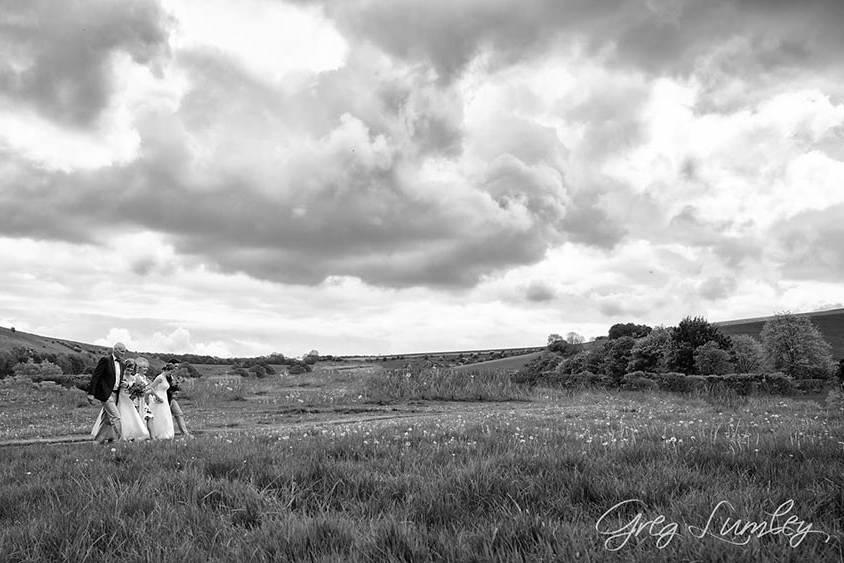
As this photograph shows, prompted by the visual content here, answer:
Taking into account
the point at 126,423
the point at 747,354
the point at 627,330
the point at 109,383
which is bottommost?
the point at 126,423

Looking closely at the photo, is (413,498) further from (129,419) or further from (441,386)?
(441,386)

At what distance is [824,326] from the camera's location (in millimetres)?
86812

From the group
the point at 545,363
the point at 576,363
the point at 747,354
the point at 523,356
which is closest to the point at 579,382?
the point at 747,354

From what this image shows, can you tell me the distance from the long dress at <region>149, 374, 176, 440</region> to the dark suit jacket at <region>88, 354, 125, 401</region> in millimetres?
1042

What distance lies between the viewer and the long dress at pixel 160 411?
52.2ft

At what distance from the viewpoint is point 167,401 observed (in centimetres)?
1631

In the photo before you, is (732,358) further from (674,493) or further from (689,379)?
(674,493)

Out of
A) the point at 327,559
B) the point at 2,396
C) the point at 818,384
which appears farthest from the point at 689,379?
the point at 2,396

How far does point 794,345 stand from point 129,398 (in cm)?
6764

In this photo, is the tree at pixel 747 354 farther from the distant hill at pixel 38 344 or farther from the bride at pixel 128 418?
the distant hill at pixel 38 344

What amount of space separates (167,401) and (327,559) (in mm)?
14112

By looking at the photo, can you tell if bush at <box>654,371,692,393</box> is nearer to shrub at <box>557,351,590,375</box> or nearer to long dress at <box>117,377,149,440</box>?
long dress at <box>117,377,149,440</box>

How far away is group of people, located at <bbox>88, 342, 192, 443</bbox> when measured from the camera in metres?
15.4
